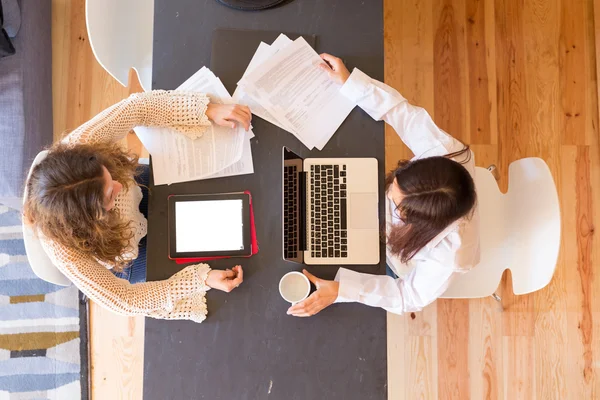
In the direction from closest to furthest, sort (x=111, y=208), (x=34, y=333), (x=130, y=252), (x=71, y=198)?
(x=71, y=198), (x=111, y=208), (x=130, y=252), (x=34, y=333)

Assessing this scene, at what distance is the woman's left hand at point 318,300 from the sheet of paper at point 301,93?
35 cm

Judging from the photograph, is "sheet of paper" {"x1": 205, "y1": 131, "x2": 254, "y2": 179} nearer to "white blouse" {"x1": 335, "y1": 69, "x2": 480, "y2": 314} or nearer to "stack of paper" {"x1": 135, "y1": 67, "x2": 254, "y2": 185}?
"stack of paper" {"x1": 135, "y1": 67, "x2": 254, "y2": 185}

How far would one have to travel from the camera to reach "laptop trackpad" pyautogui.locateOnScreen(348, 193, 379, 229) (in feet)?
3.76

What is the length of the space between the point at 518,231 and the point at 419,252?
32cm

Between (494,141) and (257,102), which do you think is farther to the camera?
(494,141)

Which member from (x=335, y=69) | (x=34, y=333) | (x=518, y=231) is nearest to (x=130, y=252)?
Result: (x=335, y=69)

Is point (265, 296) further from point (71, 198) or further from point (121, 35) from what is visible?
point (121, 35)

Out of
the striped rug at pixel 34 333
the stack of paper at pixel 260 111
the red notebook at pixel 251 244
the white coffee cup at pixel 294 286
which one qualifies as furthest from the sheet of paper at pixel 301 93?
the striped rug at pixel 34 333

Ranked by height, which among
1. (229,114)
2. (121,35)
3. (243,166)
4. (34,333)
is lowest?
(34,333)

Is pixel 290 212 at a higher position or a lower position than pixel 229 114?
lower

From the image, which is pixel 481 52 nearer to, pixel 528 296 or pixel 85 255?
pixel 528 296

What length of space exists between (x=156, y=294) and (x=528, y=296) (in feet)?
4.66

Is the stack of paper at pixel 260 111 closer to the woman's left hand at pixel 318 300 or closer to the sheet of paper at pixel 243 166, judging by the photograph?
the sheet of paper at pixel 243 166

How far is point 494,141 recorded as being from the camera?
1.85m
